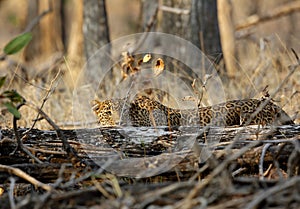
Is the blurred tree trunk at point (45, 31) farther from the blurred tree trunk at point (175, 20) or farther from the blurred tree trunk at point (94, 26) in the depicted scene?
the blurred tree trunk at point (175, 20)

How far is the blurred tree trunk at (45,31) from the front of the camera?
41.7 ft

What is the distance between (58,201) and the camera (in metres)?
2.34

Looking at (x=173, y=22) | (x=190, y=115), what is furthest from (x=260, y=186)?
(x=173, y=22)

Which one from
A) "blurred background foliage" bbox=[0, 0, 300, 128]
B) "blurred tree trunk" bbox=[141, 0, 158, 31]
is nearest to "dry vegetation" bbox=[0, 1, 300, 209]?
"blurred background foliage" bbox=[0, 0, 300, 128]

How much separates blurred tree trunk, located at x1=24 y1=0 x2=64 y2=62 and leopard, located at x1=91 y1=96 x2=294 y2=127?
851 centimetres

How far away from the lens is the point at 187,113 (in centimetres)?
418

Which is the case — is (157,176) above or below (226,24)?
below

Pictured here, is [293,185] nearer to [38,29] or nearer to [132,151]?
[132,151]

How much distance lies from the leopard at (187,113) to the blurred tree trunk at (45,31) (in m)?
8.51

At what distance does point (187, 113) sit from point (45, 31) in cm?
919

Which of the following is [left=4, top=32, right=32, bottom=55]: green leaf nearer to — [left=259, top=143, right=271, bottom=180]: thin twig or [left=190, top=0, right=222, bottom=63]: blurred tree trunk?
[left=259, top=143, right=271, bottom=180]: thin twig

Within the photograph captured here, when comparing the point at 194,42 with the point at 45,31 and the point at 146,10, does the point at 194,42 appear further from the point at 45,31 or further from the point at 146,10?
the point at 45,31

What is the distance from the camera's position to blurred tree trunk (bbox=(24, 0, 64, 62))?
12719 millimetres

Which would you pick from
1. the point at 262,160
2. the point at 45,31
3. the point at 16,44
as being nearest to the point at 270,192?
the point at 262,160
